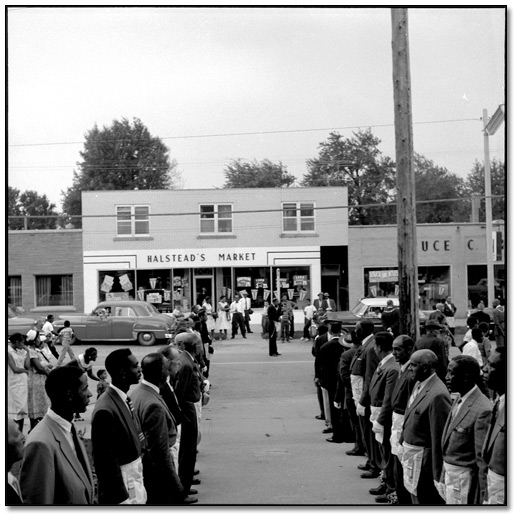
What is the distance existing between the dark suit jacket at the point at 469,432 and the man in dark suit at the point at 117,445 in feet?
6.72

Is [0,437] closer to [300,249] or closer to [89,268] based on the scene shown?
[89,268]

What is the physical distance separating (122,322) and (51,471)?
20.8m

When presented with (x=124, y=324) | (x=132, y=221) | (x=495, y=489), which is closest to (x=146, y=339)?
(x=124, y=324)

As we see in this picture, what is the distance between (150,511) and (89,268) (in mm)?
24781

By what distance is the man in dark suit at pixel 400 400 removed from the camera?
6582mm

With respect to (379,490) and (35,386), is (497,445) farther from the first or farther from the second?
(35,386)

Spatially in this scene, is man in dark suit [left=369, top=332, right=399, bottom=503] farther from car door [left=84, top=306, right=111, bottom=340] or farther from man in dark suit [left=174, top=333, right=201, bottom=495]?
car door [left=84, top=306, right=111, bottom=340]

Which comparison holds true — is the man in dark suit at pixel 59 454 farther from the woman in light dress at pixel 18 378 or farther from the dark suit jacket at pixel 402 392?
the woman in light dress at pixel 18 378

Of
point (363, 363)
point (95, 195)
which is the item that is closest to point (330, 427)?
point (363, 363)

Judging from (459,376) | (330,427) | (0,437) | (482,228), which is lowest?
(330,427)

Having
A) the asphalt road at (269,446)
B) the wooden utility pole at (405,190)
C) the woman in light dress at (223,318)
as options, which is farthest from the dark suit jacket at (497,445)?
the woman in light dress at (223,318)

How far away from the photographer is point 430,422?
227 inches

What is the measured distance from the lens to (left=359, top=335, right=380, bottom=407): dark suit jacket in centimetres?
834

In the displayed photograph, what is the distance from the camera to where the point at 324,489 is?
8.05 m
